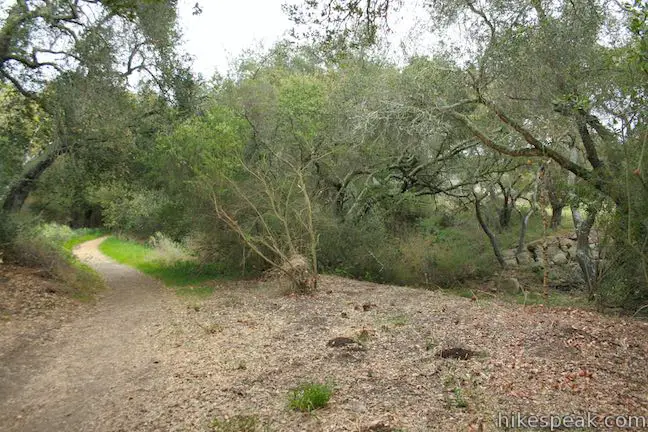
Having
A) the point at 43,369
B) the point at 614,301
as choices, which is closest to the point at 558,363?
the point at 614,301

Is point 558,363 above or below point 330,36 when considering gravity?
below

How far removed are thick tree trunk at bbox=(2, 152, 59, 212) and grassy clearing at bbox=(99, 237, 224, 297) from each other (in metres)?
4.40

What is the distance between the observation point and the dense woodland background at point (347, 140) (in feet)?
31.2

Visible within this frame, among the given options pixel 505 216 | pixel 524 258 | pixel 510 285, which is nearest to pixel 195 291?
pixel 510 285

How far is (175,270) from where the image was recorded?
709 inches

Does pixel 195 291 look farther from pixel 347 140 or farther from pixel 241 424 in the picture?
pixel 241 424

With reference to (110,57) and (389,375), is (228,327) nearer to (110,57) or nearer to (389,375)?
(389,375)

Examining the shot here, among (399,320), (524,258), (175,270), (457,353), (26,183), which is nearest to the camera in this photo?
(457,353)

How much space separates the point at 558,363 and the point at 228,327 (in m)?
5.18

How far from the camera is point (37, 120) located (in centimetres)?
1426

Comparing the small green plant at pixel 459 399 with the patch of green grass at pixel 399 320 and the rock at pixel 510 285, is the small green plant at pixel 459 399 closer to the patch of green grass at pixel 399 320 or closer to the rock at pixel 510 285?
the patch of green grass at pixel 399 320

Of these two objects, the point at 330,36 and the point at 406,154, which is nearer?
the point at 330,36

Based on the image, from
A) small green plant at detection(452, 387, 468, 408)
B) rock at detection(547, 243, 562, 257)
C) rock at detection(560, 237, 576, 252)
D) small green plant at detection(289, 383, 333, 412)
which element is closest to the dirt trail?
small green plant at detection(289, 383, 333, 412)

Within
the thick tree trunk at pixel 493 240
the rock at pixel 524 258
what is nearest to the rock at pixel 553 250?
the rock at pixel 524 258
